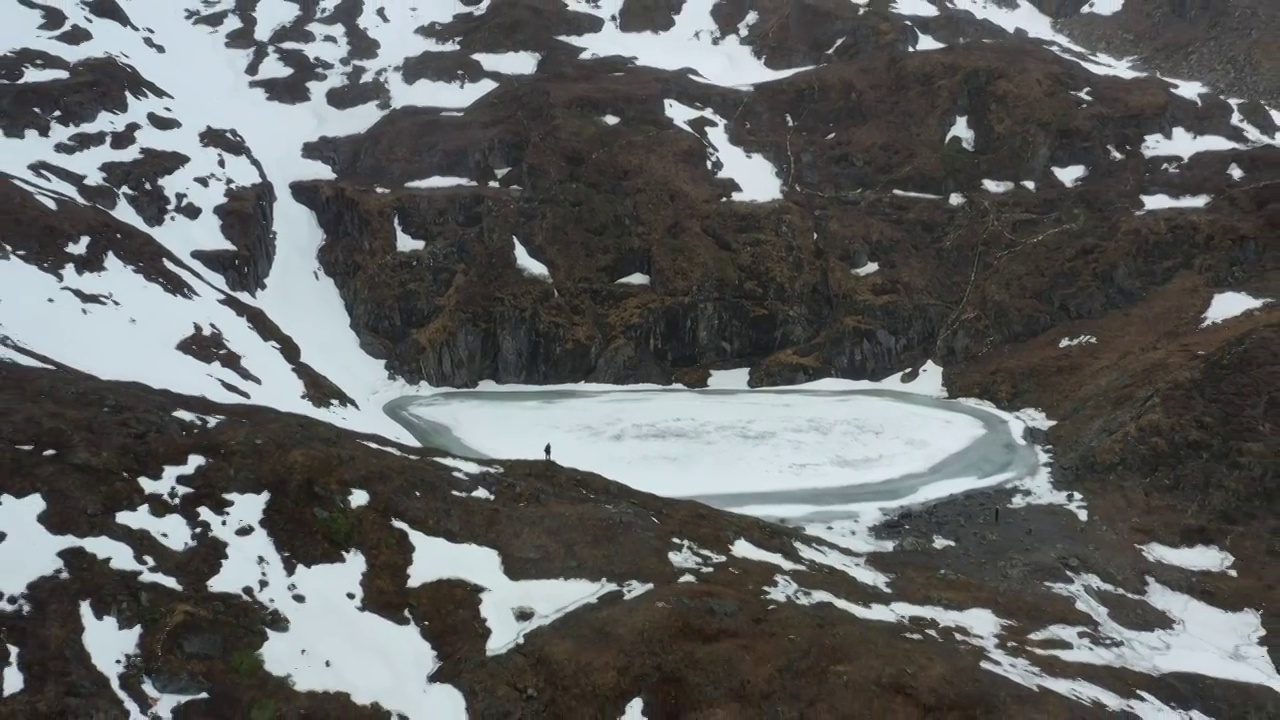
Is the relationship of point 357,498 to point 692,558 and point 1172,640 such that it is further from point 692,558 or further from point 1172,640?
point 1172,640

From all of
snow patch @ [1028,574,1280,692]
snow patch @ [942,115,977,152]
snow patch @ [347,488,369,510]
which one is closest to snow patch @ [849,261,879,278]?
snow patch @ [942,115,977,152]

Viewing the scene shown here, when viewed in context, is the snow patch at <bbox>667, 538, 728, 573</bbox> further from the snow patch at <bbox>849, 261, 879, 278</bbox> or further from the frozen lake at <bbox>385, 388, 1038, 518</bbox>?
the snow patch at <bbox>849, 261, 879, 278</bbox>

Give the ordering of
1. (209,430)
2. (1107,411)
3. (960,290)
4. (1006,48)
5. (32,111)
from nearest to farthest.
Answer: (209,430), (1107,411), (32,111), (960,290), (1006,48)

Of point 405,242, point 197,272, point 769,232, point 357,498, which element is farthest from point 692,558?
point 405,242

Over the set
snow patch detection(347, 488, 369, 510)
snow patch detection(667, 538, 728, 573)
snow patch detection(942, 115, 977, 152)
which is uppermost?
snow patch detection(942, 115, 977, 152)

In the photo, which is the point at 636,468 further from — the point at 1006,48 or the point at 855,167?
the point at 1006,48

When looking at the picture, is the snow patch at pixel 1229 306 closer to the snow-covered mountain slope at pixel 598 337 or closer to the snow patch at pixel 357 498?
the snow-covered mountain slope at pixel 598 337

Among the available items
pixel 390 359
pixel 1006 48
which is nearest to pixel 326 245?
pixel 390 359

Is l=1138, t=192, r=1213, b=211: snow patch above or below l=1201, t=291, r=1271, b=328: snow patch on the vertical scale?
above

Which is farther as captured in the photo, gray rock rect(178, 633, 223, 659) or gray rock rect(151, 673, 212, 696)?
gray rock rect(178, 633, 223, 659)
